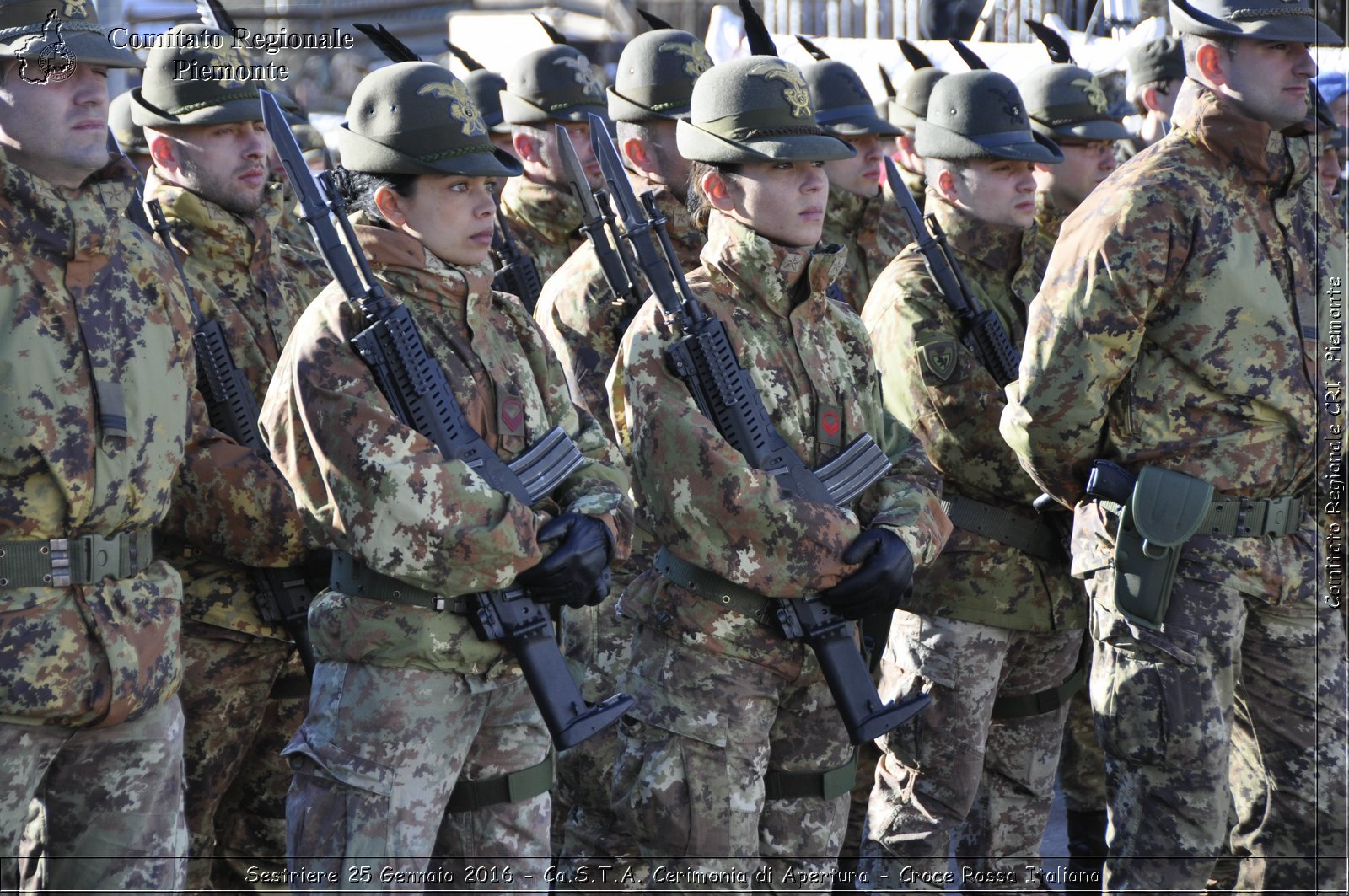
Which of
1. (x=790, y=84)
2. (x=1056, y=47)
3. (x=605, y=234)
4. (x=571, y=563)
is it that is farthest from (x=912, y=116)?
(x=571, y=563)

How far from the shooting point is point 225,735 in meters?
4.95

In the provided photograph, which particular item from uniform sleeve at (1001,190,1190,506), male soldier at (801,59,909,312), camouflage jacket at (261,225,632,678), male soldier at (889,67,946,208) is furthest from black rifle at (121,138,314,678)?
male soldier at (889,67,946,208)

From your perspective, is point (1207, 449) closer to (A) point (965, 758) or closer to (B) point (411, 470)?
(A) point (965, 758)

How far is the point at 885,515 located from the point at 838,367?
447 millimetres

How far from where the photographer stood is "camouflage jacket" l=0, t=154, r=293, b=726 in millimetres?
3639

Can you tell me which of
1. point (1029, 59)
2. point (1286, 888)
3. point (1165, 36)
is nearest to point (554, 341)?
point (1286, 888)

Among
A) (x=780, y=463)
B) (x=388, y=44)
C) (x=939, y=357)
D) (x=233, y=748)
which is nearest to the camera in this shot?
(x=780, y=463)

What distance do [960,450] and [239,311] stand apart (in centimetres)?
235

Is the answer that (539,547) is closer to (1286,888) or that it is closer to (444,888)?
(444,888)

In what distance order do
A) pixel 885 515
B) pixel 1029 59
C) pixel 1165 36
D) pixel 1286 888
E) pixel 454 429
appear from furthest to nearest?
pixel 1029 59 → pixel 1165 36 → pixel 1286 888 → pixel 885 515 → pixel 454 429

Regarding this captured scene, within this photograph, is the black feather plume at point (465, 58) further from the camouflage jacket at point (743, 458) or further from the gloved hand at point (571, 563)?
the gloved hand at point (571, 563)

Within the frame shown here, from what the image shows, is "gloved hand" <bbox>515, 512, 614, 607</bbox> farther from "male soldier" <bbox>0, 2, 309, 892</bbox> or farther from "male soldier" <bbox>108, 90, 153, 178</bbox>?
"male soldier" <bbox>108, 90, 153, 178</bbox>

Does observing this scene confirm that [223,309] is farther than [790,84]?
Yes

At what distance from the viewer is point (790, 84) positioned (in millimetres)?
4660
